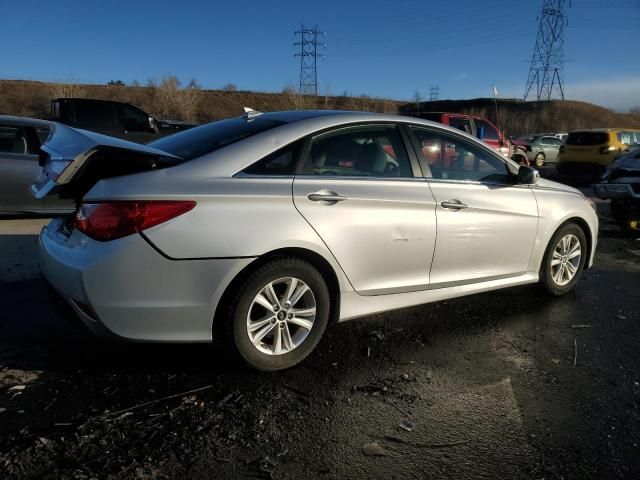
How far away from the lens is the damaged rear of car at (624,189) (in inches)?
339

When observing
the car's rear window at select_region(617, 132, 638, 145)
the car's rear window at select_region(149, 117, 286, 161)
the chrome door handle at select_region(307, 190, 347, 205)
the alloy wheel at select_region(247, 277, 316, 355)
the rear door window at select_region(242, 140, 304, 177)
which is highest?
the car's rear window at select_region(617, 132, 638, 145)

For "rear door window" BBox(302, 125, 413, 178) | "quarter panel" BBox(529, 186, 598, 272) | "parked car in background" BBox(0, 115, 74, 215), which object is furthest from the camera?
"parked car in background" BBox(0, 115, 74, 215)

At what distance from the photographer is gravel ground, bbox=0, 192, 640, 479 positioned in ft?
7.84

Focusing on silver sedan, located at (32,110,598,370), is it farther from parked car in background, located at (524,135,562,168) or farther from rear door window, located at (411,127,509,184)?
parked car in background, located at (524,135,562,168)

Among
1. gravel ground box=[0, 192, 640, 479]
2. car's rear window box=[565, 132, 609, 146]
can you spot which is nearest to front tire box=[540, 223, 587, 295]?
gravel ground box=[0, 192, 640, 479]

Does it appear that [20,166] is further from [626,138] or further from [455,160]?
[626,138]

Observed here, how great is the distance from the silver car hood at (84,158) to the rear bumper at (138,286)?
0.33 meters

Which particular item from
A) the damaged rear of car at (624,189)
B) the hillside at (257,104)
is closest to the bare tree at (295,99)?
the hillside at (257,104)

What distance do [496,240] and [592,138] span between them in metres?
15.7

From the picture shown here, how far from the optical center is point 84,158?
2801 millimetres

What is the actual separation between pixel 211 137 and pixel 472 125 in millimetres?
11243

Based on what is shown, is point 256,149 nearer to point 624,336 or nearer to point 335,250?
point 335,250

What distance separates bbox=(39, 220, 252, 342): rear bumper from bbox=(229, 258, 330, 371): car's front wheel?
150mm

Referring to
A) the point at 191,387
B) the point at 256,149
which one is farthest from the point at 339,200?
the point at 191,387
